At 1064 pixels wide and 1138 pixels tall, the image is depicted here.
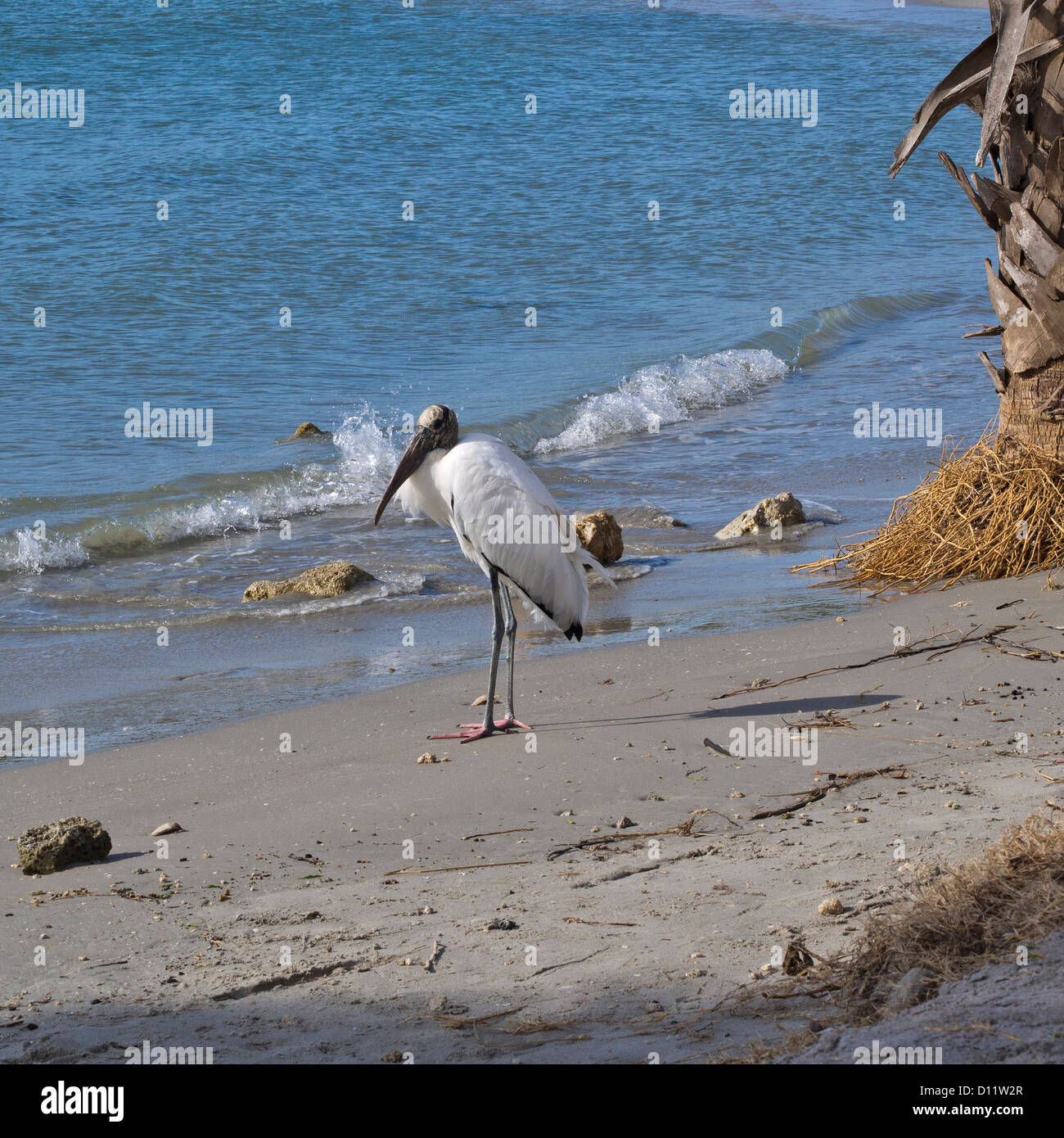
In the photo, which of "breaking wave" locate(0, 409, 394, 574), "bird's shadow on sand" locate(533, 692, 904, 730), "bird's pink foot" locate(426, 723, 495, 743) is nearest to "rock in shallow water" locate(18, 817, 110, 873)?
"bird's pink foot" locate(426, 723, 495, 743)

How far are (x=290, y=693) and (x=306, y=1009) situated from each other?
12.0 ft

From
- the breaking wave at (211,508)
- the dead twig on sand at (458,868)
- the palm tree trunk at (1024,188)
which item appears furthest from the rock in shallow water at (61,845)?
the breaking wave at (211,508)

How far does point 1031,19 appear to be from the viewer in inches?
272

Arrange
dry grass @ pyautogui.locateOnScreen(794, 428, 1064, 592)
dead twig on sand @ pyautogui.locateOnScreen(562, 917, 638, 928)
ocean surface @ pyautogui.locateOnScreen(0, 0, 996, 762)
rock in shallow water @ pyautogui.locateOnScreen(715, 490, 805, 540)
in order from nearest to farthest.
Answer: dead twig on sand @ pyautogui.locateOnScreen(562, 917, 638, 928)
dry grass @ pyautogui.locateOnScreen(794, 428, 1064, 592)
ocean surface @ pyautogui.locateOnScreen(0, 0, 996, 762)
rock in shallow water @ pyautogui.locateOnScreen(715, 490, 805, 540)

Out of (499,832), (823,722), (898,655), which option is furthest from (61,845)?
(898,655)

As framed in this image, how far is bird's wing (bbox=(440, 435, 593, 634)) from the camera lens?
6.71 meters

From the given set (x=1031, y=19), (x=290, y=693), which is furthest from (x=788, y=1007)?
(x=1031, y=19)

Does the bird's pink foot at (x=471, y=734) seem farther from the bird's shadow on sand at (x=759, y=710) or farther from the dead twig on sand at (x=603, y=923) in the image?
the dead twig on sand at (x=603, y=923)

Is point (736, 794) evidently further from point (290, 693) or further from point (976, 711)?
point (290, 693)

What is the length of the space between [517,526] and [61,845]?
2.88 metres

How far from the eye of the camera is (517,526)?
22.0 ft

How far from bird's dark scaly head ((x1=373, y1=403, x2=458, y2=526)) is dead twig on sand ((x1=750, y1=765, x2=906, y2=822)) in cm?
298

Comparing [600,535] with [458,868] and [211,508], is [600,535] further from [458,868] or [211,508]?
[458,868]

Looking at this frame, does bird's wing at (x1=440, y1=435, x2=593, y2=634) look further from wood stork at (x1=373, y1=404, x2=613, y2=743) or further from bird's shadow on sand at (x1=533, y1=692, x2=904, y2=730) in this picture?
bird's shadow on sand at (x1=533, y1=692, x2=904, y2=730)
